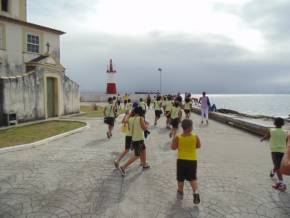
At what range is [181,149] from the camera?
19.8 feet

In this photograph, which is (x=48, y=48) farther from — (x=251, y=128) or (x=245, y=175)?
(x=245, y=175)

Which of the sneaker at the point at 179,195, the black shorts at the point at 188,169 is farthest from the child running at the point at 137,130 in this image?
the black shorts at the point at 188,169

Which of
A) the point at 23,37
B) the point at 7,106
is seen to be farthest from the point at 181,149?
the point at 23,37

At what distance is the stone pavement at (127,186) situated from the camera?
5492 millimetres

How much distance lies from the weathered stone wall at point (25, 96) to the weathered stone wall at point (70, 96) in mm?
A: 3319

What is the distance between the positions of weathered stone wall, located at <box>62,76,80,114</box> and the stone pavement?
1261cm

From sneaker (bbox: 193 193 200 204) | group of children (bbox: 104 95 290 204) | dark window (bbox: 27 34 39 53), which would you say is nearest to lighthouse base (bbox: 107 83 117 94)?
dark window (bbox: 27 34 39 53)

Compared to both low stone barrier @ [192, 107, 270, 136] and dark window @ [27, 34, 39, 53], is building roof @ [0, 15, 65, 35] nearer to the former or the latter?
dark window @ [27, 34, 39, 53]

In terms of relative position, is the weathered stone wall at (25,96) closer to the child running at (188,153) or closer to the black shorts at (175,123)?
the black shorts at (175,123)

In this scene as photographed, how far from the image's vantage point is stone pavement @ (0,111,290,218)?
18.0ft

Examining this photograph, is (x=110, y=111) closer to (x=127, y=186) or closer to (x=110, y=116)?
(x=110, y=116)

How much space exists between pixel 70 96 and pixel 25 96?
611 cm

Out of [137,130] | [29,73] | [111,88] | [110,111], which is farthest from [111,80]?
[137,130]

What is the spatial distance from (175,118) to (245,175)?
549 centimetres
